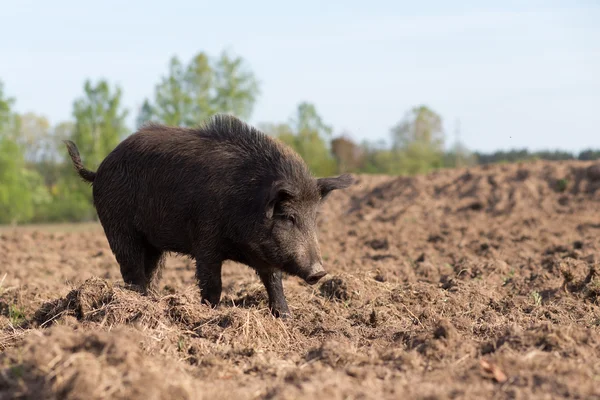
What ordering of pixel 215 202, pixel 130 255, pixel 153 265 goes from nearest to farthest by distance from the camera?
pixel 215 202, pixel 130 255, pixel 153 265

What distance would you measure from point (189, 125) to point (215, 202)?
35.4m

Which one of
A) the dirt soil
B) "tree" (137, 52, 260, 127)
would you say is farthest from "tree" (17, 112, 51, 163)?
the dirt soil

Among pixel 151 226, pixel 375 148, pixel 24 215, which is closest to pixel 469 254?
pixel 151 226

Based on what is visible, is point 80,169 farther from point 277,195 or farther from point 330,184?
point 330,184

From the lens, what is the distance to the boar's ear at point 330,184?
6992 mm

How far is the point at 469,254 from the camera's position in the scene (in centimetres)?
1121

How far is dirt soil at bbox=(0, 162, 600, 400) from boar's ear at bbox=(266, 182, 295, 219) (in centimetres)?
96

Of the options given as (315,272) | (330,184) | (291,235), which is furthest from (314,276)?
(330,184)

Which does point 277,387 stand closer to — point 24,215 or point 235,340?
point 235,340

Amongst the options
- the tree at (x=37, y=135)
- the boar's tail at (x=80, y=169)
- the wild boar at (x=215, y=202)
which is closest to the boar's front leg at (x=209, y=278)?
the wild boar at (x=215, y=202)

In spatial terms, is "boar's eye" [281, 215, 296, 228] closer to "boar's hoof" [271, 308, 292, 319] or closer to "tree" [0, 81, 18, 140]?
"boar's hoof" [271, 308, 292, 319]

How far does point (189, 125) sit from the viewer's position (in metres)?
41.3

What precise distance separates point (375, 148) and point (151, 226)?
4750cm

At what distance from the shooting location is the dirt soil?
13.0ft
